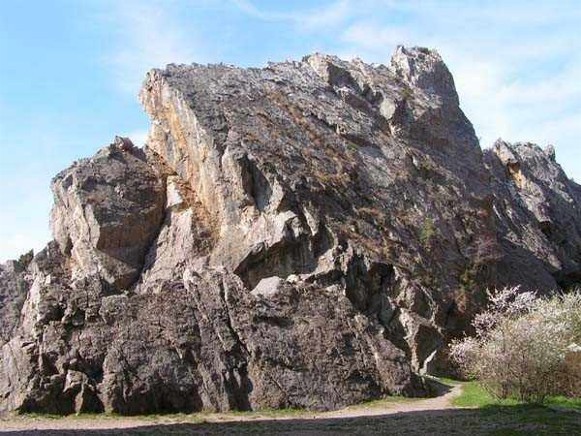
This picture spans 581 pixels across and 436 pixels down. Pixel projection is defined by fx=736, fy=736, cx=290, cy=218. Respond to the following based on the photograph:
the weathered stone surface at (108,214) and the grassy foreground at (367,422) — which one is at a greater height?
the weathered stone surface at (108,214)

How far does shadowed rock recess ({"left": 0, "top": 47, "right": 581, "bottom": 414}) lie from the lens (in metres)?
26.5

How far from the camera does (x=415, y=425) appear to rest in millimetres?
21531

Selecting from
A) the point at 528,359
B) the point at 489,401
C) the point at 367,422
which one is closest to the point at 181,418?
the point at 367,422

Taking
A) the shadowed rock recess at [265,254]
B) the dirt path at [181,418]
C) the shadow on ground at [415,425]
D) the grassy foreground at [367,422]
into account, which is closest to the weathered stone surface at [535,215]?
the shadowed rock recess at [265,254]

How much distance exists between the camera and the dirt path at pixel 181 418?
22.1 metres

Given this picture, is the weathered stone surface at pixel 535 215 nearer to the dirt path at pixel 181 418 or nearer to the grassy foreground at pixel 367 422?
the dirt path at pixel 181 418

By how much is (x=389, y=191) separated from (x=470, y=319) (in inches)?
375

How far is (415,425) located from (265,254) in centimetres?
1793

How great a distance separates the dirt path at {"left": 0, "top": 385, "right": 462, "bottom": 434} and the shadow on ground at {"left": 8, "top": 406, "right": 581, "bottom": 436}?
0.72 metres

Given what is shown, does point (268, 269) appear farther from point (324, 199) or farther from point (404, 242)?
point (404, 242)

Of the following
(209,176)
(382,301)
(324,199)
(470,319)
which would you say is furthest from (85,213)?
(470,319)

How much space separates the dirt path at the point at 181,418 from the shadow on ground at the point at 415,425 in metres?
0.72

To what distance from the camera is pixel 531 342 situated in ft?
84.7

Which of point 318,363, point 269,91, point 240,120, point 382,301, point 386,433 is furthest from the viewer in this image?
point 269,91
